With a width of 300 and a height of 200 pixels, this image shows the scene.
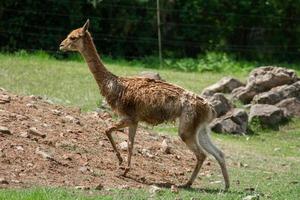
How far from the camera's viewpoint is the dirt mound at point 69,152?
10.2 meters

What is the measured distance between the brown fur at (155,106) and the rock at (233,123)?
6.17 m

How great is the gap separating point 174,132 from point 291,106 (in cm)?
441

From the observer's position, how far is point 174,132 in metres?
16.5

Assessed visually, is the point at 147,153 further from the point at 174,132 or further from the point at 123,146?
the point at 174,132

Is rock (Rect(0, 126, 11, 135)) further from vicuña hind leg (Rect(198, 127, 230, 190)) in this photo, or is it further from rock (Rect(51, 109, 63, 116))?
vicuña hind leg (Rect(198, 127, 230, 190))

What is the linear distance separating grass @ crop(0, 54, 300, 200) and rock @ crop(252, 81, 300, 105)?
3.04ft

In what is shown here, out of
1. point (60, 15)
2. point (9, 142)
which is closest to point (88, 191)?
point (9, 142)

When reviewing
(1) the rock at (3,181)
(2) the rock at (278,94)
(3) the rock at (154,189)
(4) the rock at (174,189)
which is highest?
(1) the rock at (3,181)

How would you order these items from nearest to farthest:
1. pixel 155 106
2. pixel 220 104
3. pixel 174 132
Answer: pixel 155 106 < pixel 174 132 < pixel 220 104

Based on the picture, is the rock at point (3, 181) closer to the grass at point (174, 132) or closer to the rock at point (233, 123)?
the grass at point (174, 132)

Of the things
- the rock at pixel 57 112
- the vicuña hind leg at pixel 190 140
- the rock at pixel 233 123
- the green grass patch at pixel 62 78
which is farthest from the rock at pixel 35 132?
the rock at pixel 233 123

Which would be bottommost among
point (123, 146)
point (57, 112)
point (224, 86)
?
point (224, 86)

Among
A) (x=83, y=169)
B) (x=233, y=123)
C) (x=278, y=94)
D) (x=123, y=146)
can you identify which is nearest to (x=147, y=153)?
(x=123, y=146)

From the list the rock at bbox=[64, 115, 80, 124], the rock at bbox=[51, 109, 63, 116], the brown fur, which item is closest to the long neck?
the brown fur
